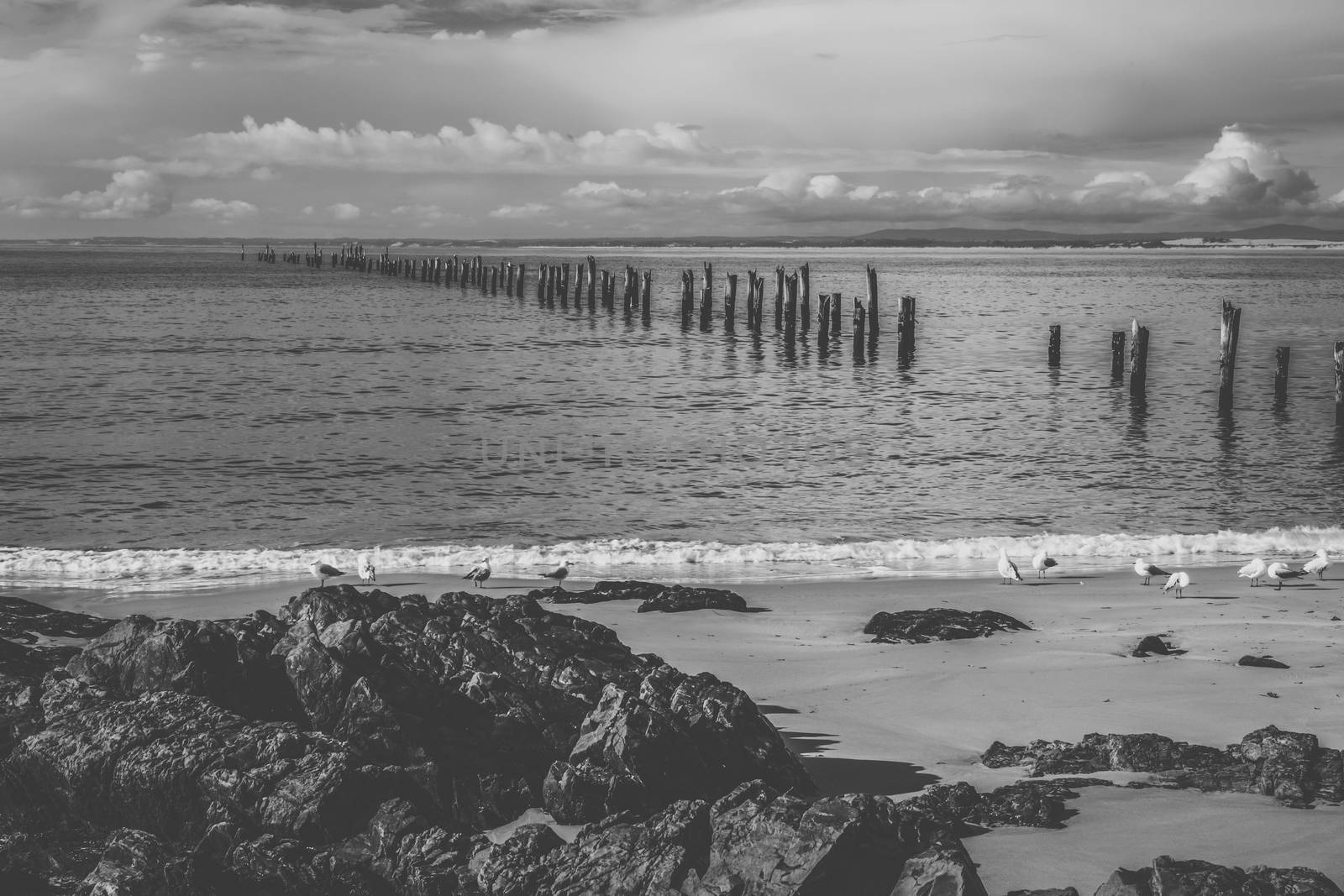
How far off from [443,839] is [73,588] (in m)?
8.66

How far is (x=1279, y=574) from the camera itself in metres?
10.8

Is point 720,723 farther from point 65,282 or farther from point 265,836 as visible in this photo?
point 65,282

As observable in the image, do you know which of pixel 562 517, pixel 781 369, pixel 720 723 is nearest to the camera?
pixel 720 723

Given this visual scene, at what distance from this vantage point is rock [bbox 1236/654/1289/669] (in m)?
7.89

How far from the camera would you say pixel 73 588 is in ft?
38.9

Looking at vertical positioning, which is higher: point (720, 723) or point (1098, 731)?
point (720, 723)

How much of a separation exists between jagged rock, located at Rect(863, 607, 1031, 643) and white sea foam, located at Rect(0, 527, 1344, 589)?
2.79 m

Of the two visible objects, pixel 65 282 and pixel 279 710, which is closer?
pixel 279 710

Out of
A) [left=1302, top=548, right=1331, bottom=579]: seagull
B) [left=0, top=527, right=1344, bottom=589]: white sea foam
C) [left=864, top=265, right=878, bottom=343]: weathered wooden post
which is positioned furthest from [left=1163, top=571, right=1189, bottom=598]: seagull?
[left=864, top=265, right=878, bottom=343]: weathered wooden post

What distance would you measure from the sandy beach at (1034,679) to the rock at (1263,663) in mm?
79

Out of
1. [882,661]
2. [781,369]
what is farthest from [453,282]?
[882,661]

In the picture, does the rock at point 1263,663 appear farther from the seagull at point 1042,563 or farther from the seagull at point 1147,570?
the seagull at point 1042,563

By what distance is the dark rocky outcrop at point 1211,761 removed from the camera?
550cm

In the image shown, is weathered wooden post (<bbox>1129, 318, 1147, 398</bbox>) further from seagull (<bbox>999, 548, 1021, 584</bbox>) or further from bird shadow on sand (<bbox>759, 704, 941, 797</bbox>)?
bird shadow on sand (<bbox>759, 704, 941, 797</bbox>)
